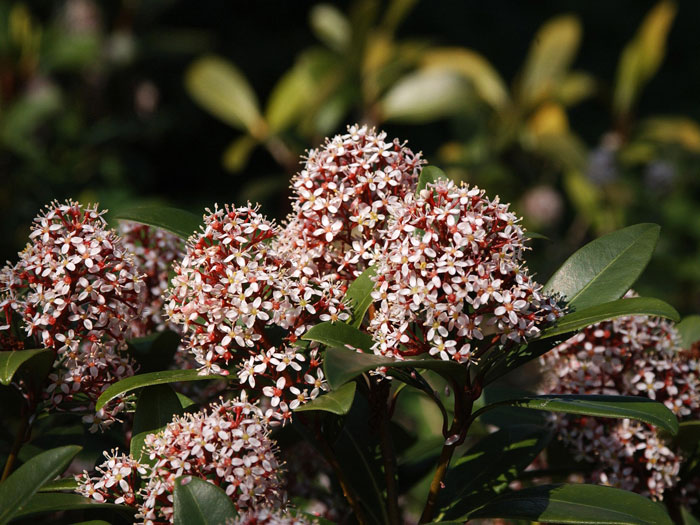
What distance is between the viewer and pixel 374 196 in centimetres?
125

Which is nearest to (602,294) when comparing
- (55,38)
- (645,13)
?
(55,38)

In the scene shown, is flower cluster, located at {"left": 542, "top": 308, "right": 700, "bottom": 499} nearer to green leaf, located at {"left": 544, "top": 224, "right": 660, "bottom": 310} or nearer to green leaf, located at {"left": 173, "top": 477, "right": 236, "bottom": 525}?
green leaf, located at {"left": 544, "top": 224, "right": 660, "bottom": 310}

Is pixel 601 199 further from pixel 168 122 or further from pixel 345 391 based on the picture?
pixel 345 391

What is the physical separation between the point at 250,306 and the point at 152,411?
225 mm

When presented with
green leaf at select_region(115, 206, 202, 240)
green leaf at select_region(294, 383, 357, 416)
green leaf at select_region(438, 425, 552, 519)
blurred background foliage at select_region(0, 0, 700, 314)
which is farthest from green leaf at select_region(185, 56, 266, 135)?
green leaf at select_region(294, 383, 357, 416)

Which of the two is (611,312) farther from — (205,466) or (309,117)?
(309,117)

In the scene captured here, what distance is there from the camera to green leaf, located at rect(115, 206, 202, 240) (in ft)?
4.20

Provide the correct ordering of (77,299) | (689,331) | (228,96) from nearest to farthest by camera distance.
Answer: (77,299)
(689,331)
(228,96)

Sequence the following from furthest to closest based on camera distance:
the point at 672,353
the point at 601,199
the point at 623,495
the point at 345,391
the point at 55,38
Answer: the point at 55,38
the point at 601,199
the point at 672,353
the point at 623,495
the point at 345,391

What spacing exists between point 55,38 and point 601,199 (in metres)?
4.16

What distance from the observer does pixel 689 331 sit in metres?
1.58

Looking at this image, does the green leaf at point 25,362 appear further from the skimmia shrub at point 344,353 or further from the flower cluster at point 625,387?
the flower cluster at point 625,387

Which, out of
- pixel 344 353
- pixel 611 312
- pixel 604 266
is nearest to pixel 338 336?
Answer: pixel 344 353

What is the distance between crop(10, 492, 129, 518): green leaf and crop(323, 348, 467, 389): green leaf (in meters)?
0.38
